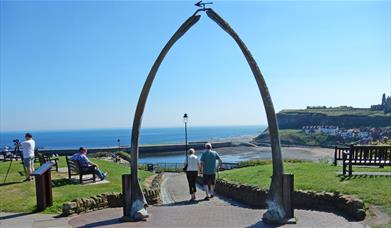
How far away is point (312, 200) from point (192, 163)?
3.55 meters

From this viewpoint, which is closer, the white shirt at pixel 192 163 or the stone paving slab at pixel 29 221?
the stone paving slab at pixel 29 221

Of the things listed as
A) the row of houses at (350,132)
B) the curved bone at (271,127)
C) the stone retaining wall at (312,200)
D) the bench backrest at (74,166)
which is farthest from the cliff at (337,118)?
the curved bone at (271,127)

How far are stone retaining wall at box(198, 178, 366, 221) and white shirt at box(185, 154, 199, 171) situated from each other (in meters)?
2.26

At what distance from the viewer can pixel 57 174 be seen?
55.2 feet

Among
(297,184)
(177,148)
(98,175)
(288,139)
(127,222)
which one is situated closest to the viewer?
(127,222)

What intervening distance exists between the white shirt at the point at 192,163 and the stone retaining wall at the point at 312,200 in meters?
2.26

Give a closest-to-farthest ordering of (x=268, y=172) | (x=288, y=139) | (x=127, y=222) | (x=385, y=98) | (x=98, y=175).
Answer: (x=127, y=222) → (x=98, y=175) → (x=268, y=172) → (x=288, y=139) → (x=385, y=98)

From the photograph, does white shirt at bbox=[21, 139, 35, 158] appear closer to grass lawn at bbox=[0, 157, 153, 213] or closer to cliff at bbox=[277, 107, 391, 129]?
grass lawn at bbox=[0, 157, 153, 213]

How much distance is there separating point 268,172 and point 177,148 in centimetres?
8717

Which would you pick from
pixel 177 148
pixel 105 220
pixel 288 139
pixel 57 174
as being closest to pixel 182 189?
pixel 57 174

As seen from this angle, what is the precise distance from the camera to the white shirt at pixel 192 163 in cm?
1209

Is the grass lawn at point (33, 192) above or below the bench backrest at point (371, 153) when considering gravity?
below

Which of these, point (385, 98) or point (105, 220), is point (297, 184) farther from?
point (385, 98)

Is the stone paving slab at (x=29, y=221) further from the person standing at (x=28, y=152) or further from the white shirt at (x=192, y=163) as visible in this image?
the person standing at (x=28, y=152)
